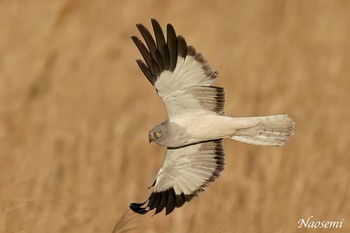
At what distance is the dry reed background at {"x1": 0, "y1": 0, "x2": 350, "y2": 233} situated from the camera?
6.13 meters

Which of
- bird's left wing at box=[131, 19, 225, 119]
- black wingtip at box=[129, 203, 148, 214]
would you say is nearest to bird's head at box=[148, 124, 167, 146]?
bird's left wing at box=[131, 19, 225, 119]

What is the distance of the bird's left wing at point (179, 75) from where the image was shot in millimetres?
5164

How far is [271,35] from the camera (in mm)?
8227

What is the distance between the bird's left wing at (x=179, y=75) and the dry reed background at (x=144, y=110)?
0.54m

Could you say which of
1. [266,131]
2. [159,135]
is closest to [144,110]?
[266,131]

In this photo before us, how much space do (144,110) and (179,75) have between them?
2.20m

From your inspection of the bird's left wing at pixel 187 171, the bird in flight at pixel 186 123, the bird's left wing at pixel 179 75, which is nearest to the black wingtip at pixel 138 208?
the bird in flight at pixel 186 123

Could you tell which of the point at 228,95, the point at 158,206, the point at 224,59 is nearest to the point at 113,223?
the point at 158,206

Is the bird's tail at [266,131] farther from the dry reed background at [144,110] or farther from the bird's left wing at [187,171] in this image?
the dry reed background at [144,110]

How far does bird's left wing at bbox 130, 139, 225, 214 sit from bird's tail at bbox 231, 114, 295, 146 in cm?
25

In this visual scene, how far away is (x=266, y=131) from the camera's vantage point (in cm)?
539

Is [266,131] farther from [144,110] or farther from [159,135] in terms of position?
[144,110]

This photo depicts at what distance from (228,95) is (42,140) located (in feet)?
3.96

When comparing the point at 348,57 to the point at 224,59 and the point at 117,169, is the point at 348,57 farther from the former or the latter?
the point at 117,169
